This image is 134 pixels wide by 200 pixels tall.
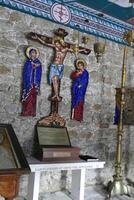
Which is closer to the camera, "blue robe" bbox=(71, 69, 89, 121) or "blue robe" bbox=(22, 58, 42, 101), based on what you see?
"blue robe" bbox=(22, 58, 42, 101)

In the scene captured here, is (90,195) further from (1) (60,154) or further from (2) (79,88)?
(2) (79,88)

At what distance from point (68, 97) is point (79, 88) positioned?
0.21 m

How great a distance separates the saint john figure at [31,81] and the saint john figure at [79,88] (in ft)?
2.02

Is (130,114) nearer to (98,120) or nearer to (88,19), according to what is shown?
(98,120)

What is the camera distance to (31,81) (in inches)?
144

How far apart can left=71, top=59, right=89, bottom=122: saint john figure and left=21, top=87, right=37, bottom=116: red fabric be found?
673 mm

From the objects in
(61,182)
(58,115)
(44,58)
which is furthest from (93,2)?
(61,182)

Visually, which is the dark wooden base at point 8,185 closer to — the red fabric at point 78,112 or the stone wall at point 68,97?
the stone wall at point 68,97

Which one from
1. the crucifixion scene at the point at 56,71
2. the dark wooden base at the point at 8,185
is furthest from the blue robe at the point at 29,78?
the dark wooden base at the point at 8,185

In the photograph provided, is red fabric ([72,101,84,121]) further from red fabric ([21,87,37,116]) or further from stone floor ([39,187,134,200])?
stone floor ([39,187,134,200])

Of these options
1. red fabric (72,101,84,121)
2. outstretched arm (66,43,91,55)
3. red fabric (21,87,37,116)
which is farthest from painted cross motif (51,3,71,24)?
red fabric (72,101,84,121)

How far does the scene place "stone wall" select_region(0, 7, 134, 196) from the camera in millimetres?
3559

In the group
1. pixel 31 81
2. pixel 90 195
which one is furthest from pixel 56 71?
pixel 90 195

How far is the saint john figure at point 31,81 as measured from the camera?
11.8ft
